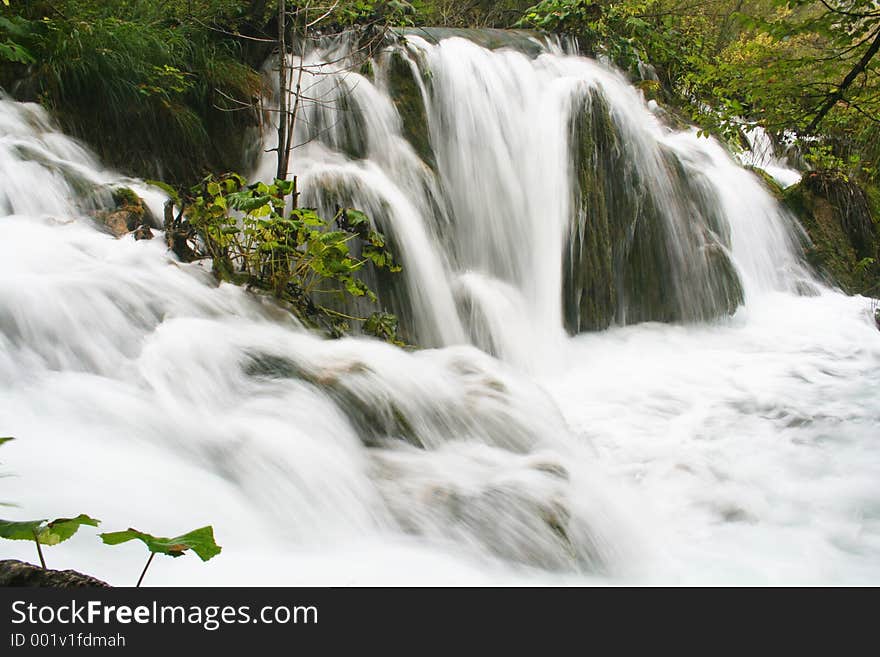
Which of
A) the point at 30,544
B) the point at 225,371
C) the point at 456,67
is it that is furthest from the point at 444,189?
the point at 30,544

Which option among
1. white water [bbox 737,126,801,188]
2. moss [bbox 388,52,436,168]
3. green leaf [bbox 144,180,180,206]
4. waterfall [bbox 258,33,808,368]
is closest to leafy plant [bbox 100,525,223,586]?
green leaf [bbox 144,180,180,206]

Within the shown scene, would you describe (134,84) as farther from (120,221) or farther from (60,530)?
(60,530)

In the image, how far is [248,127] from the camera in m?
5.72

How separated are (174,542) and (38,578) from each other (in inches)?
13.1

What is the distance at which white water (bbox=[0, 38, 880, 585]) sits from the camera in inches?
102

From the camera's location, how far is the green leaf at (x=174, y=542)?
135cm

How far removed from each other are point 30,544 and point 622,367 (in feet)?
15.7

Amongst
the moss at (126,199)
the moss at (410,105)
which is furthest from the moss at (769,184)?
the moss at (126,199)

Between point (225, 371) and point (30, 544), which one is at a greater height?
point (225, 371)

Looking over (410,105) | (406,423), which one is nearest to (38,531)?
(406,423)

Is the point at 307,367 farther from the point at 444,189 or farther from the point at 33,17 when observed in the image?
the point at 33,17

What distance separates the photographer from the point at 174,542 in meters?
1.42

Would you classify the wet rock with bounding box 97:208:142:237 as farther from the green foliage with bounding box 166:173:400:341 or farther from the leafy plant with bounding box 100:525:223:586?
the leafy plant with bounding box 100:525:223:586
